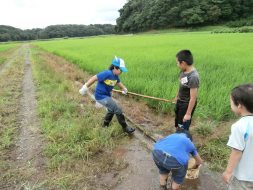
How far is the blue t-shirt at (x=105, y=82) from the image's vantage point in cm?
414

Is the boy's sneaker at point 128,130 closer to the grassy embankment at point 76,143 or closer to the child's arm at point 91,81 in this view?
the grassy embankment at point 76,143

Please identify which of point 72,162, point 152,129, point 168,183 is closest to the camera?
point 168,183

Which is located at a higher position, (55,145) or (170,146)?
(170,146)

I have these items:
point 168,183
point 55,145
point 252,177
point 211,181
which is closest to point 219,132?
point 211,181

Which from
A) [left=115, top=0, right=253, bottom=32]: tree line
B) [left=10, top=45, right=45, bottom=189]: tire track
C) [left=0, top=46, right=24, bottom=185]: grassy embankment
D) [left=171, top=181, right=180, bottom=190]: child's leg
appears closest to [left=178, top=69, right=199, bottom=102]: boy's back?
[left=171, top=181, right=180, bottom=190]: child's leg

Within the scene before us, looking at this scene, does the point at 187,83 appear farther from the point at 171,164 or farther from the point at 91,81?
the point at 91,81

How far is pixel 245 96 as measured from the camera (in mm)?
1821

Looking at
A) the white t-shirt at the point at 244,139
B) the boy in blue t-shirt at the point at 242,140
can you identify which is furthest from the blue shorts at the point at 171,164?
the white t-shirt at the point at 244,139

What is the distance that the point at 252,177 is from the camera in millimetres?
1966

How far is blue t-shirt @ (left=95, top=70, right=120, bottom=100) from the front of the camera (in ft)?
13.6

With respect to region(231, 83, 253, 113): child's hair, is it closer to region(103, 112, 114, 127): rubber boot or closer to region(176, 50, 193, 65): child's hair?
region(176, 50, 193, 65): child's hair

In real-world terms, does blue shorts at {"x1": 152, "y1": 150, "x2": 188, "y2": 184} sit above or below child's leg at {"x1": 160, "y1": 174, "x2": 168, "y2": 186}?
above

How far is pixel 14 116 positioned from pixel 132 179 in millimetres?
3274

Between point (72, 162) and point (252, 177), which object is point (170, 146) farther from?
point (72, 162)
